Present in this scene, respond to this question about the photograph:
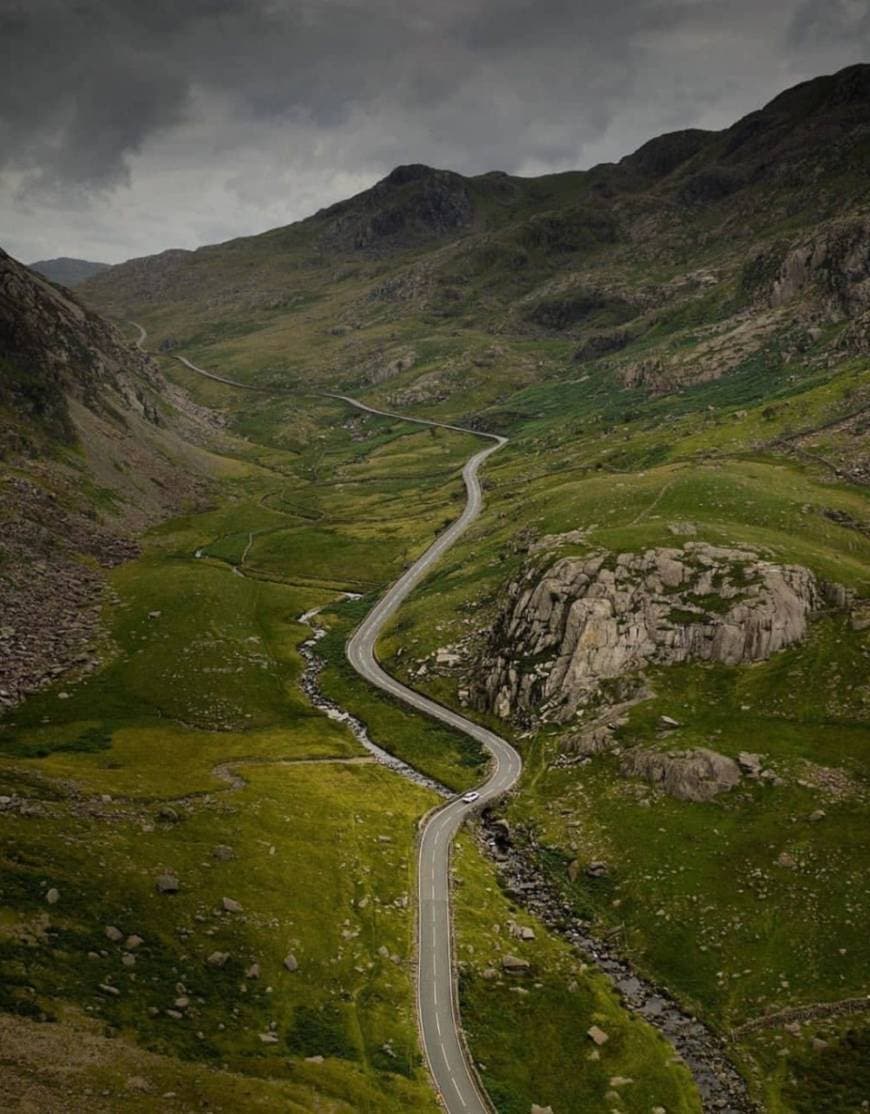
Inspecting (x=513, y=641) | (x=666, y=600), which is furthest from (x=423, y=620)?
(x=666, y=600)

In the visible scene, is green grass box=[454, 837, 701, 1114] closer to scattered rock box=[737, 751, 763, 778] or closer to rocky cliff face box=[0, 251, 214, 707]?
scattered rock box=[737, 751, 763, 778]

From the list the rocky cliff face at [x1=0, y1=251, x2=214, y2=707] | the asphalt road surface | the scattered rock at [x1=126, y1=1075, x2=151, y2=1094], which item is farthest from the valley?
the rocky cliff face at [x1=0, y1=251, x2=214, y2=707]

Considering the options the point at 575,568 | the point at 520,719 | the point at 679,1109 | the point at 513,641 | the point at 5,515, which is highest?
the point at 5,515

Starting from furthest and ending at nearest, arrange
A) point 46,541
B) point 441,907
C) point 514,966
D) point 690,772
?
1. point 46,541
2. point 690,772
3. point 441,907
4. point 514,966

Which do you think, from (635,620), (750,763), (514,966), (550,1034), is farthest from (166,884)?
(635,620)

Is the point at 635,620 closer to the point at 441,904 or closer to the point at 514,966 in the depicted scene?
the point at 441,904

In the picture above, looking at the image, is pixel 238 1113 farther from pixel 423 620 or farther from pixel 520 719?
pixel 423 620

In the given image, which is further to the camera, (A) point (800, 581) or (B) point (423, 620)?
(B) point (423, 620)

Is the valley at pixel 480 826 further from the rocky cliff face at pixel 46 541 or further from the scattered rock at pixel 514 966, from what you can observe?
the rocky cliff face at pixel 46 541
